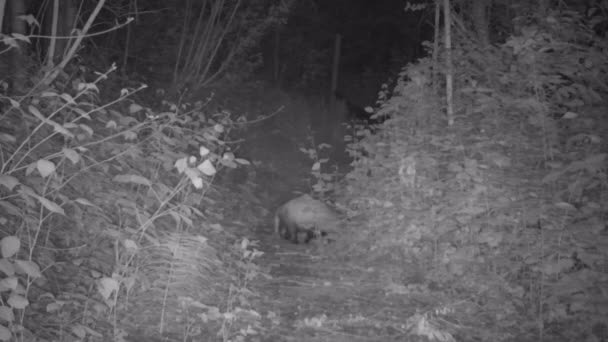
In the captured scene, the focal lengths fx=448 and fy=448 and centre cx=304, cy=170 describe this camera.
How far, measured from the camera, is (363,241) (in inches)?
239

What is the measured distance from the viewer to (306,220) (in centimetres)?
729

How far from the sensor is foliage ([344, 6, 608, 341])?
3.51 meters

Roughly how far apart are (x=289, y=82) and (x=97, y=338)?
2033 cm

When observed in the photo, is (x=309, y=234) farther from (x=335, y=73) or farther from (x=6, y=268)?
(x=335, y=73)

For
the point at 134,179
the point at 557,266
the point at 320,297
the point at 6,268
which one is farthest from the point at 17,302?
the point at 557,266

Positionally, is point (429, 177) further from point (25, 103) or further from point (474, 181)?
point (25, 103)

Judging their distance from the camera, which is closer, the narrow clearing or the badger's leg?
the narrow clearing

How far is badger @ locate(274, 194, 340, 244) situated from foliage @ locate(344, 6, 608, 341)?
935 millimetres

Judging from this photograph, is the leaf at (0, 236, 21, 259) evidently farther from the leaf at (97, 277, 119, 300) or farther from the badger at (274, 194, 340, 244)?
the badger at (274, 194, 340, 244)

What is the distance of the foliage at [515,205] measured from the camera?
3508mm

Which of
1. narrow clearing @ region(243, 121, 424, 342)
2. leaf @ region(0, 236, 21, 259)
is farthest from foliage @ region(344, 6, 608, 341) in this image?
leaf @ region(0, 236, 21, 259)

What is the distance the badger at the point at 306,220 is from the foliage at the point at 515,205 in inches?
36.8

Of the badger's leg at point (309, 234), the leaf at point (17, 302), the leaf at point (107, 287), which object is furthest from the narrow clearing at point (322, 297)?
the leaf at point (17, 302)

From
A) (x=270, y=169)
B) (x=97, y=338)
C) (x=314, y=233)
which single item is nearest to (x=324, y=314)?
(x=97, y=338)
